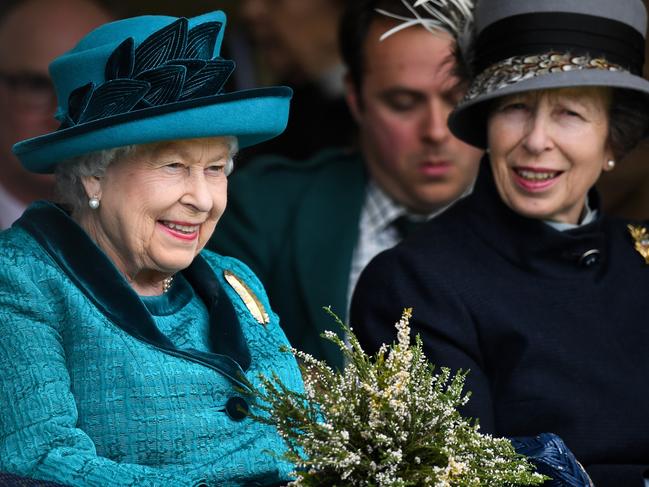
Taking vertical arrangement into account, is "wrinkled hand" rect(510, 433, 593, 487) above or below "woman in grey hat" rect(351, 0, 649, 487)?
A: below

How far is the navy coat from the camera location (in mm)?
3604

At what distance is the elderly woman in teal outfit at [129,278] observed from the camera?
2.89 metres

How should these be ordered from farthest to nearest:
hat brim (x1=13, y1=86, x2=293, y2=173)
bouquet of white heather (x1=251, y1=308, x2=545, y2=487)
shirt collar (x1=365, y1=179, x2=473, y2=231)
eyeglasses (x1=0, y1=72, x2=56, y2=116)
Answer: eyeglasses (x1=0, y1=72, x2=56, y2=116), shirt collar (x1=365, y1=179, x2=473, y2=231), hat brim (x1=13, y1=86, x2=293, y2=173), bouquet of white heather (x1=251, y1=308, x2=545, y2=487)

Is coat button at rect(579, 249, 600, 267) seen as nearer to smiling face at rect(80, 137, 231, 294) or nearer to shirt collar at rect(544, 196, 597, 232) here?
shirt collar at rect(544, 196, 597, 232)

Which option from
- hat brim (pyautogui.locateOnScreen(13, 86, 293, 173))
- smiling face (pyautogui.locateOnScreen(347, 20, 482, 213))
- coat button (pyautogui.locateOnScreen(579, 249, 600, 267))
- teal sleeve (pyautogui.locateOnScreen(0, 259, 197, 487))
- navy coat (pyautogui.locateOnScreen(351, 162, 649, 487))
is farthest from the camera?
smiling face (pyautogui.locateOnScreen(347, 20, 482, 213))

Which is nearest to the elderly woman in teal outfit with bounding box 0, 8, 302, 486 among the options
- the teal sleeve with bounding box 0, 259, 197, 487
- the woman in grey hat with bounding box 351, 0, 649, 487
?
the teal sleeve with bounding box 0, 259, 197, 487

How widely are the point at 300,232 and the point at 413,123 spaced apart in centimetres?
60

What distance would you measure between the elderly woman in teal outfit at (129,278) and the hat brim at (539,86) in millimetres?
829

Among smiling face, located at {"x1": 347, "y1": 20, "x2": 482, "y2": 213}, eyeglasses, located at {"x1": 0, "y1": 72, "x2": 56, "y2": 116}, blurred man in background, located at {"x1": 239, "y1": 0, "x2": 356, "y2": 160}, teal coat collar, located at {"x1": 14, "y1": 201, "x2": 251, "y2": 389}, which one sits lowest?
teal coat collar, located at {"x1": 14, "y1": 201, "x2": 251, "y2": 389}

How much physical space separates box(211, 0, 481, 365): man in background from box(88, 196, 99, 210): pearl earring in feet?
5.74

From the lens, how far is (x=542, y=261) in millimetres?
3824

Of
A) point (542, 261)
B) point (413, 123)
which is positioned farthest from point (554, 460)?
point (413, 123)

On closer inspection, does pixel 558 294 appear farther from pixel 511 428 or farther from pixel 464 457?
pixel 464 457

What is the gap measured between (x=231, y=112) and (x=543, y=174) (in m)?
1.17
